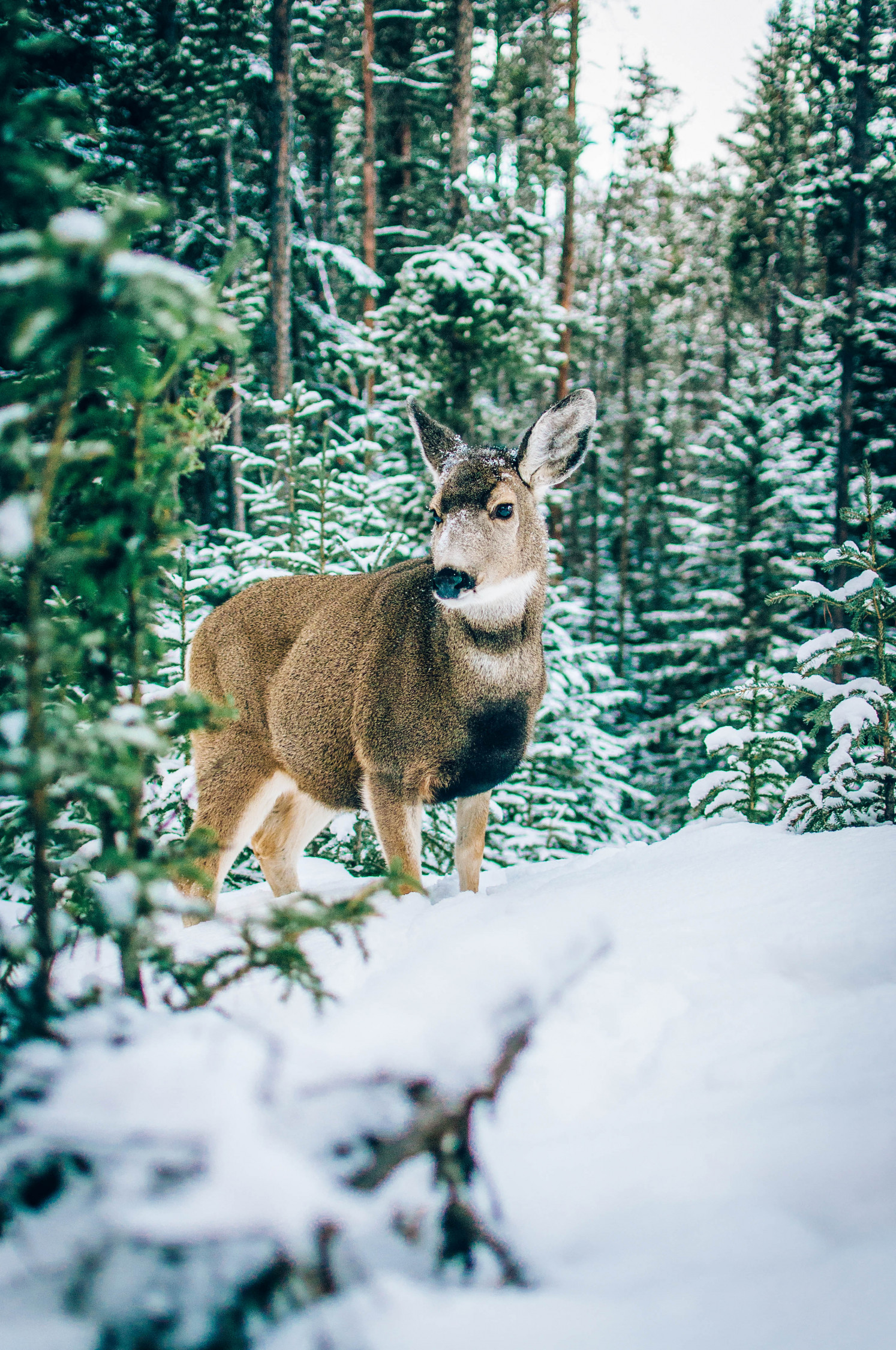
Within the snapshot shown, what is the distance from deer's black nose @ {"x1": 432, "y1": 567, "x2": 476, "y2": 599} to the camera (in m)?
3.14

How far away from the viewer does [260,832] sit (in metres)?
4.50

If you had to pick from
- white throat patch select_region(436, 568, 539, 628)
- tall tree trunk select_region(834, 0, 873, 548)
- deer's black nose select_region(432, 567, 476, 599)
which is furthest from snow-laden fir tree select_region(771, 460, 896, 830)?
tall tree trunk select_region(834, 0, 873, 548)

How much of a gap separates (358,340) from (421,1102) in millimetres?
16870

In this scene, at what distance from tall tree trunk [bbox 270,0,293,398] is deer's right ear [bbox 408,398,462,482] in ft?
31.5

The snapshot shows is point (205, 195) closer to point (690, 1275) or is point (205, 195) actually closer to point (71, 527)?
point (71, 527)

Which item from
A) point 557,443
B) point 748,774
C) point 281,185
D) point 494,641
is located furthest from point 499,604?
point 281,185

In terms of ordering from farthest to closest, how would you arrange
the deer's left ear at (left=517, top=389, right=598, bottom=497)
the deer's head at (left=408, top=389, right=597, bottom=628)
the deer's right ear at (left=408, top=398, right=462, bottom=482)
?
the deer's right ear at (left=408, top=398, right=462, bottom=482) → the deer's left ear at (left=517, top=389, right=598, bottom=497) → the deer's head at (left=408, top=389, right=597, bottom=628)

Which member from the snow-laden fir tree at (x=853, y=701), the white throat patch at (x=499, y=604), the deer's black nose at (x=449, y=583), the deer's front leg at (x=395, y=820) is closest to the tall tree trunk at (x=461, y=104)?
the snow-laden fir tree at (x=853, y=701)

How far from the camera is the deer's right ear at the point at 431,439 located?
12.8 feet

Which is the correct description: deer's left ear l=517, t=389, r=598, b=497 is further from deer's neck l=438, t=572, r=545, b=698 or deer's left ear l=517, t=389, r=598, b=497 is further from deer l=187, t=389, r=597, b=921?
deer's neck l=438, t=572, r=545, b=698

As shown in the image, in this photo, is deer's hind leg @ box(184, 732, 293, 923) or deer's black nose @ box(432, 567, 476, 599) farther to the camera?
deer's hind leg @ box(184, 732, 293, 923)

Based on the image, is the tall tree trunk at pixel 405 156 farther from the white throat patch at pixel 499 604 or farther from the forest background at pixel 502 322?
the white throat patch at pixel 499 604

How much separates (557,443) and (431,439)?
619 millimetres

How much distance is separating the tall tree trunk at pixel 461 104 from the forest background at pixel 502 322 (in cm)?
6
